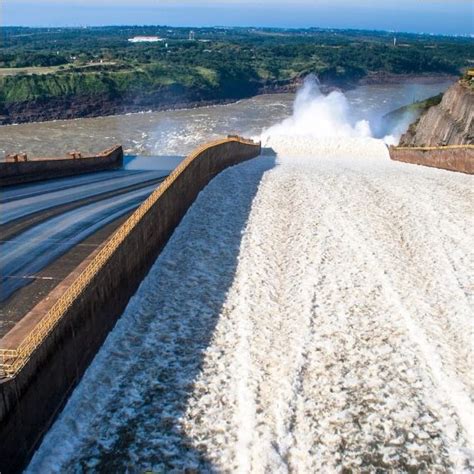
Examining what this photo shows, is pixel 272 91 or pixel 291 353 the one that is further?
pixel 272 91

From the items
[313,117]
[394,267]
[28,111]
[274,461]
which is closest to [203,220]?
[394,267]

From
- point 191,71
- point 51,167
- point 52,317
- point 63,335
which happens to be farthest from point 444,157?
point 191,71

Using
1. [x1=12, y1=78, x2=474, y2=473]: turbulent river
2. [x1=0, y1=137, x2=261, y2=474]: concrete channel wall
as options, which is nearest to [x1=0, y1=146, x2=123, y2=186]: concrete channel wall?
[x1=12, y1=78, x2=474, y2=473]: turbulent river

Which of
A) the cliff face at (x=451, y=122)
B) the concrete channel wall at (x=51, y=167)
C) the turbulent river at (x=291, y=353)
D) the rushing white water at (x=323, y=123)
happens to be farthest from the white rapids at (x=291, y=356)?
the rushing white water at (x=323, y=123)

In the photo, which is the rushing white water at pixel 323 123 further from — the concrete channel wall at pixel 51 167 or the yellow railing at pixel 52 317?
the yellow railing at pixel 52 317

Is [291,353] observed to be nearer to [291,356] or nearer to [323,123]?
[291,356]

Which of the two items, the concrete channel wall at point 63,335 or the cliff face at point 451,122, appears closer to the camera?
the concrete channel wall at point 63,335

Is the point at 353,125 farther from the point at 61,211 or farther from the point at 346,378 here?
the point at 346,378
